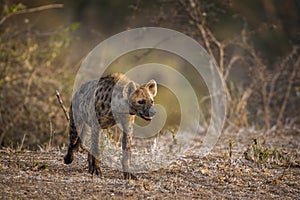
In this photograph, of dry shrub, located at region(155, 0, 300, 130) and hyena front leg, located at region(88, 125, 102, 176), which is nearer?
hyena front leg, located at region(88, 125, 102, 176)

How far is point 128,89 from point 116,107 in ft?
0.76

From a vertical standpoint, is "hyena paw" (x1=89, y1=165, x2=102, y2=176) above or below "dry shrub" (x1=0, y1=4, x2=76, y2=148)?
below

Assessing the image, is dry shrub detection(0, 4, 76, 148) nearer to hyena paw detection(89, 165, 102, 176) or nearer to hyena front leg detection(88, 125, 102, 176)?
hyena front leg detection(88, 125, 102, 176)

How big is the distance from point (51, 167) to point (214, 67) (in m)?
5.58

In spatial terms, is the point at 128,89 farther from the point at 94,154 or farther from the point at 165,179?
the point at 165,179

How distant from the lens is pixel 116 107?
6.77m

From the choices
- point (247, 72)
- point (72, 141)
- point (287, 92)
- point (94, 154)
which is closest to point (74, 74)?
point (247, 72)

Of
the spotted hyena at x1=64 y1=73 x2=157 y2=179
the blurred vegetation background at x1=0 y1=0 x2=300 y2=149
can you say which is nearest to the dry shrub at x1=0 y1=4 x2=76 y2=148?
the blurred vegetation background at x1=0 y1=0 x2=300 y2=149

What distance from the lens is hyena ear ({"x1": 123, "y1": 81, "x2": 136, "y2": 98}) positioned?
6758 millimetres

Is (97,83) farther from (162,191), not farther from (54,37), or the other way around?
(54,37)

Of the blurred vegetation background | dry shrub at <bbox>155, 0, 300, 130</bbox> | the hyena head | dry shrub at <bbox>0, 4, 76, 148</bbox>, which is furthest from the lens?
dry shrub at <bbox>155, 0, 300, 130</bbox>

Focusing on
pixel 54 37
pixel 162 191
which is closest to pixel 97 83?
pixel 162 191

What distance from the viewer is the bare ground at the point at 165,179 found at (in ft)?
20.0

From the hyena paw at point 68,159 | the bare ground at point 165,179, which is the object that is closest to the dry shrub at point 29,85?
the bare ground at point 165,179
